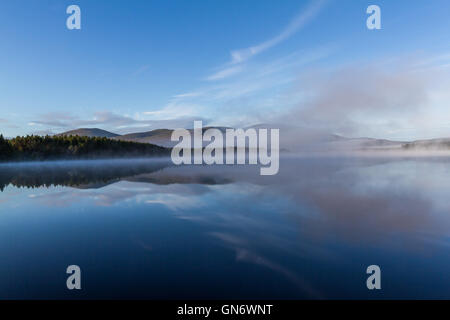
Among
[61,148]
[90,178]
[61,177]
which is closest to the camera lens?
[90,178]

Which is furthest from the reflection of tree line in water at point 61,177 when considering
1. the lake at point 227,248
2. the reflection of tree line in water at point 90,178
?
the lake at point 227,248

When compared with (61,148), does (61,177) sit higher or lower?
lower

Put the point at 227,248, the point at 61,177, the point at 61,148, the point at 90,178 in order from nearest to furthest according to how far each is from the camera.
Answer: the point at 227,248 → the point at 90,178 → the point at 61,177 → the point at 61,148

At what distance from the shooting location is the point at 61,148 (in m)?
80.2

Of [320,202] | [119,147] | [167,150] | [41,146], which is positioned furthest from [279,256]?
[167,150]

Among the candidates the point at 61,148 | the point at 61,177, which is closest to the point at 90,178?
the point at 61,177

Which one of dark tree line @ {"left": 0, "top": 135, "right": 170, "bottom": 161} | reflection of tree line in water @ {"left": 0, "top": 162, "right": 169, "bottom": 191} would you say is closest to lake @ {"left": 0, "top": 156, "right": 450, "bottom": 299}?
reflection of tree line in water @ {"left": 0, "top": 162, "right": 169, "bottom": 191}

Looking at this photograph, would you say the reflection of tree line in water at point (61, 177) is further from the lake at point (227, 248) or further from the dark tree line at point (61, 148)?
the dark tree line at point (61, 148)

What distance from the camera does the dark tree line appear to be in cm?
6800

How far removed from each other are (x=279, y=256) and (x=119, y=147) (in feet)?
378

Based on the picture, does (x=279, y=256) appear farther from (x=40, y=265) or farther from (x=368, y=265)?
(x=40, y=265)

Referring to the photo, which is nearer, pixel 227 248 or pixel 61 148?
pixel 227 248

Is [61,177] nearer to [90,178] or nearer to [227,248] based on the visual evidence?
[90,178]

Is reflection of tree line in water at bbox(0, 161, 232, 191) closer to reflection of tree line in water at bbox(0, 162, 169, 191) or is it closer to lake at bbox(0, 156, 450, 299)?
reflection of tree line in water at bbox(0, 162, 169, 191)
